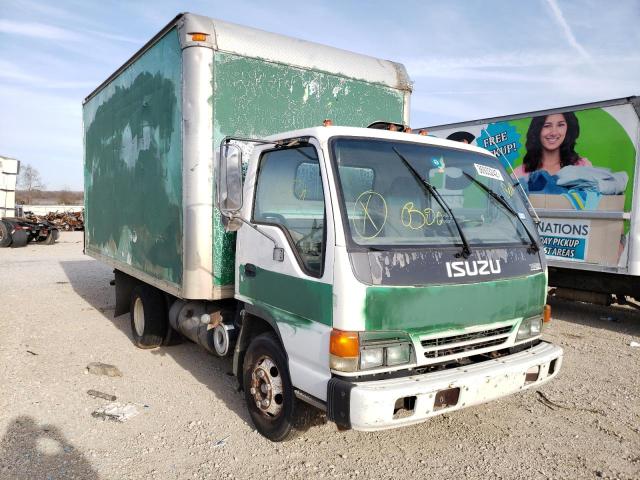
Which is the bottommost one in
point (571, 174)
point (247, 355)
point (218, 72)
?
point (247, 355)

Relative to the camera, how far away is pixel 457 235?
332cm

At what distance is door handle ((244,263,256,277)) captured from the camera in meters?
3.72

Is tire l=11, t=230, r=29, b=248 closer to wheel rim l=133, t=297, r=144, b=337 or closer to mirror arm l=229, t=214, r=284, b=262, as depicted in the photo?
wheel rim l=133, t=297, r=144, b=337

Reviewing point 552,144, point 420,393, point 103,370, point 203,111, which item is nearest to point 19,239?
point 103,370

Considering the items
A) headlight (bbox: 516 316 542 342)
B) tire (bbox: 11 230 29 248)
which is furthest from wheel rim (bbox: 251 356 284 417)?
tire (bbox: 11 230 29 248)

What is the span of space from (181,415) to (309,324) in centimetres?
177

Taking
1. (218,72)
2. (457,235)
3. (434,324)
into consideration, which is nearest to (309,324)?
(434,324)

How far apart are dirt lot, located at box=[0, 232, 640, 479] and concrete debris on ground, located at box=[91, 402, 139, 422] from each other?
6 centimetres

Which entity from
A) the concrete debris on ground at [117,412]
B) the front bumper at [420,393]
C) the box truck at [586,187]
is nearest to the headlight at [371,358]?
the front bumper at [420,393]

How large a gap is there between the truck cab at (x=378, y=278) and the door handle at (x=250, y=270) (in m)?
0.01

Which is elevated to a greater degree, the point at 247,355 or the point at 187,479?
the point at 247,355

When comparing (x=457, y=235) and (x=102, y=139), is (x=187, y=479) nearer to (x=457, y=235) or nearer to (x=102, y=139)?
(x=457, y=235)

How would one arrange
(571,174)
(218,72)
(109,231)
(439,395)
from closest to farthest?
(439,395)
(218,72)
(109,231)
(571,174)

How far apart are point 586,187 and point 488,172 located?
4.18 metres
